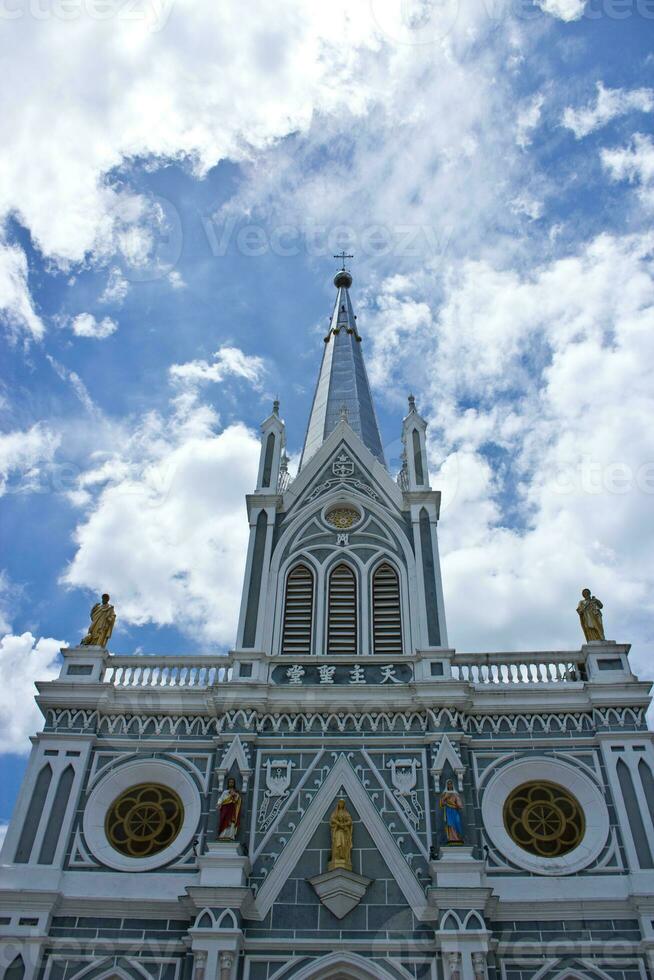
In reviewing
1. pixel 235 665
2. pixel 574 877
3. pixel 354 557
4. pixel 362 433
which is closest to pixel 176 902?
pixel 235 665

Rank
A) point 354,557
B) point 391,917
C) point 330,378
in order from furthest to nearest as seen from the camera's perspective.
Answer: point 330,378, point 354,557, point 391,917

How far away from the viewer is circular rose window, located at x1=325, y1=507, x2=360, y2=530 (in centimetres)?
2322

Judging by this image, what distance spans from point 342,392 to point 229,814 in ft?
49.3

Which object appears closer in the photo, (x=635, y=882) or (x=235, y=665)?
(x=635, y=882)

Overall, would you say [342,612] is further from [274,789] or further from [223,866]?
[223,866]

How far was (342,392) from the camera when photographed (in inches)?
1145

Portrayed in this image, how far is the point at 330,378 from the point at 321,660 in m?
Answer: 12.3

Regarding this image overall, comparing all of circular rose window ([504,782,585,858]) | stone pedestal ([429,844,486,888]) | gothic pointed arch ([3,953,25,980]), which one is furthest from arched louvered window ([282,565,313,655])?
gothic pointed arch ([3,953,25,980])

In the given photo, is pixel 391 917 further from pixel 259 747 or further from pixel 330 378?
pixel 330 378

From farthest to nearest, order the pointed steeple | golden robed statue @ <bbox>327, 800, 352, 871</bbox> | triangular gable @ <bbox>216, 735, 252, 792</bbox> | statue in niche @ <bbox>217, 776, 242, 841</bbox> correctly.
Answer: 1. the pointed steeple
2. triangular gable @ <bbox>216, 735, 252, 792</bbox>
3. statue in niche @ <bbox>217, 776, 242, 841</bbox>
4. golden robed statue @ <bbox>327, 800, 352, 871</bbox>

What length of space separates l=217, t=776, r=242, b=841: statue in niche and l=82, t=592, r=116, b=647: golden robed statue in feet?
16.3

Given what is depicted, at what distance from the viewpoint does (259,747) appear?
18594mm

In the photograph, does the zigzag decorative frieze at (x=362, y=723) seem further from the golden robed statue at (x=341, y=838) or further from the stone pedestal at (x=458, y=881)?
the stone pedestal at (x=458, y=881)

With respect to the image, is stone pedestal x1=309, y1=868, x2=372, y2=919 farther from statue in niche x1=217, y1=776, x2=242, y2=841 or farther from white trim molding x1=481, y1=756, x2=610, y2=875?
white trim molding x1=481, y1=756, x2=610, y2=875
